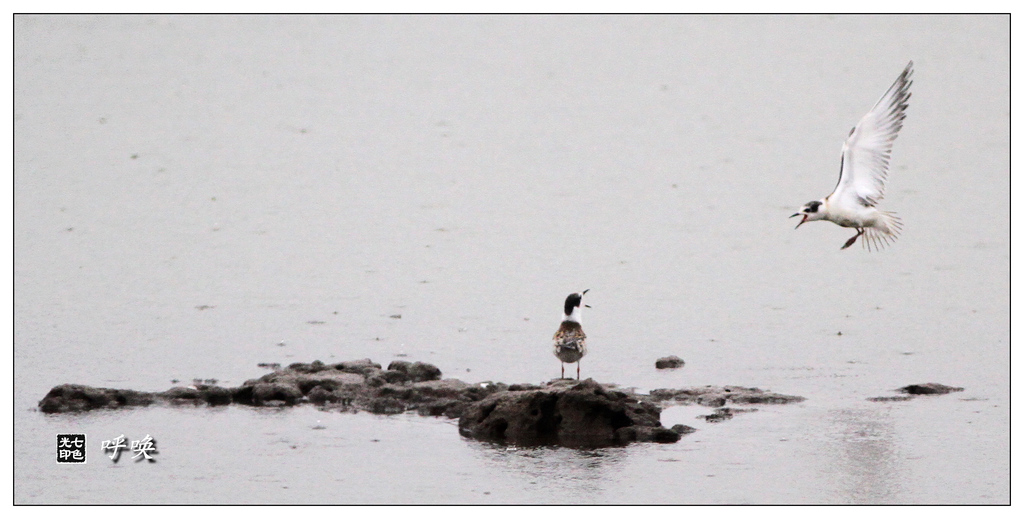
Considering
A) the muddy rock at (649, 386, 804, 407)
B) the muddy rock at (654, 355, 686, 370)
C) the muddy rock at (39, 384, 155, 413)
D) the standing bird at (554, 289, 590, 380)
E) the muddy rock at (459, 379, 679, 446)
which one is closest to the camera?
the muddy rock at (459, 379, 679, 446)

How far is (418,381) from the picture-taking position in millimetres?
11844

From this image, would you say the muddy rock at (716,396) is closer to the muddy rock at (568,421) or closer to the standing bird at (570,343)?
the standing bird at (570,343)

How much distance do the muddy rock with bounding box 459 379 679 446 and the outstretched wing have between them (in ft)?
13.0

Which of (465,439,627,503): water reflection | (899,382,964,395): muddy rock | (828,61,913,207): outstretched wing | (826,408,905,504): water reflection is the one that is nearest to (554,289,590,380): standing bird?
(465,439,627,503): water reflection

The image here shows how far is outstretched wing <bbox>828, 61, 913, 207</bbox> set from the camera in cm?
1309

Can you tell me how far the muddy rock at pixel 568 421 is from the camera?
10391mm

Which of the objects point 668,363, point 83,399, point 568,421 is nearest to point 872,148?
point 668,363

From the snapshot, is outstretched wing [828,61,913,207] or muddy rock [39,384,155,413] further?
outstretched wing [828,61,913,207]

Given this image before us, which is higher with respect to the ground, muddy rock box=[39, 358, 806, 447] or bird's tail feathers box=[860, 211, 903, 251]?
bird's tail feathers box=[860, 211, 903, 251]

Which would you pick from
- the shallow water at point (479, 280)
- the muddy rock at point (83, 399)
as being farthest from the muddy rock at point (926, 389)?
the muddy rock at point (83, 399)

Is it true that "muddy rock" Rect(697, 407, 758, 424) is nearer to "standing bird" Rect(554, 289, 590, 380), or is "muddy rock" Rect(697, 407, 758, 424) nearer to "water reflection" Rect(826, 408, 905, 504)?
"water reflection" Rect(826, 408, 905, 504)

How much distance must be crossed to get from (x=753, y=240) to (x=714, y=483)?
30.8 ft

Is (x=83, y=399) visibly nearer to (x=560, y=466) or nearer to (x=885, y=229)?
(x=560, y=466)

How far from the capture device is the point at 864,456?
1016cm
